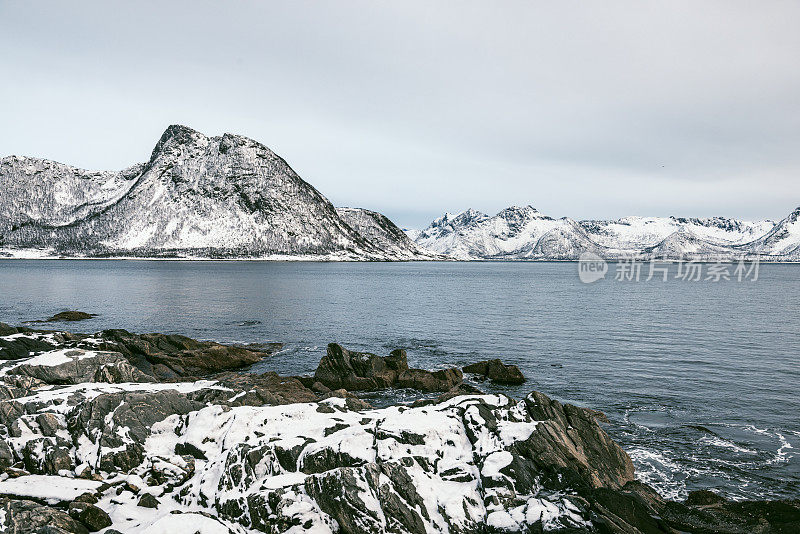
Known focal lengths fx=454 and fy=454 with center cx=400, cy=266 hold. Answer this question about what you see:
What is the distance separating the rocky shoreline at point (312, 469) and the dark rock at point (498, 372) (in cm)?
1476

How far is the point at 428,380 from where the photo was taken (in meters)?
31.8

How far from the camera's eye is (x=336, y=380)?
31172mm

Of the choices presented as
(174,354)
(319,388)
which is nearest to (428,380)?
(319,388)

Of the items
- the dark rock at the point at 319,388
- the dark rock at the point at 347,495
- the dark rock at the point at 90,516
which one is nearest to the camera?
the dark rock at the point at 90,516

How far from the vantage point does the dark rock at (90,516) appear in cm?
1245

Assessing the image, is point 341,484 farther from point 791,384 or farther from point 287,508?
point 791,384

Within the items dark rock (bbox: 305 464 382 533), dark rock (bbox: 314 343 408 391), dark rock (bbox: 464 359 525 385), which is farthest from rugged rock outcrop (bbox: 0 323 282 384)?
dark rock (bbox: 464 359 525 385)

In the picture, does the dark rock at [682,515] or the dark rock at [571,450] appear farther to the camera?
the dark rock at [571,450]

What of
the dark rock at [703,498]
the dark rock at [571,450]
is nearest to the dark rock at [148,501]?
the dark rock at [571,450]

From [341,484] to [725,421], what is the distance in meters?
23.5

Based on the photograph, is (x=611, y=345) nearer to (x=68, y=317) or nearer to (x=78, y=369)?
(x=78, y=369)

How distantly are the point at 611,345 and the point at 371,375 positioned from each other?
2837 cm

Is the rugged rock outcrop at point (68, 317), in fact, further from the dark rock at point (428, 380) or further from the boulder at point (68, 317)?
the dark rock at point (428, 380)

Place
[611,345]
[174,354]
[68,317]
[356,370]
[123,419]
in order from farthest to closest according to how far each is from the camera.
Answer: [68,317] < [611,345] < [174,354] < [356,370] < [123,419]
